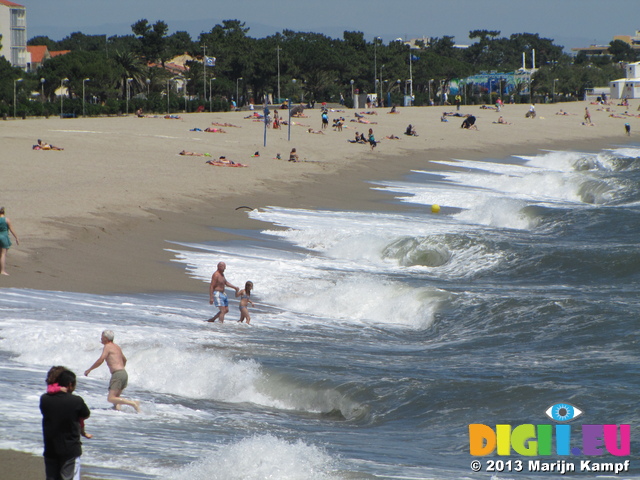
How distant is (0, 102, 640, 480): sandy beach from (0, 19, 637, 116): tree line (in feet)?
46.6

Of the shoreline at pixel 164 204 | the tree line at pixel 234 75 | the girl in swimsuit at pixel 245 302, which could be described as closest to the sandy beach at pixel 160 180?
the shoreline at pixel 164 204

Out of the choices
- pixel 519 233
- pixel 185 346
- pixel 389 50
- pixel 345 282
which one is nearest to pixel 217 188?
pixel 519 233

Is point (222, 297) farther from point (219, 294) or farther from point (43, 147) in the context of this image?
point (43, 147)

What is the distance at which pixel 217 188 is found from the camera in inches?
1087

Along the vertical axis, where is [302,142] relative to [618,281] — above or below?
above

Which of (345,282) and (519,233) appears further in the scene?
(519,233)

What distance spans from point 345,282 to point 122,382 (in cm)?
806

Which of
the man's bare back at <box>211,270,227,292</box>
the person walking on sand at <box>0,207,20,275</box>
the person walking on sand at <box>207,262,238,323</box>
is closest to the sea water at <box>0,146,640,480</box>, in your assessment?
the person walking on sand at <box>207,262,238,323</box>

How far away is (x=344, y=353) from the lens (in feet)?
41.0

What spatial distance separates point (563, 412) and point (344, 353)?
11.6 feet

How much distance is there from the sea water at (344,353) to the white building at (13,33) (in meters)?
101

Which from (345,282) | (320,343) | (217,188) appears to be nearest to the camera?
(320,343)

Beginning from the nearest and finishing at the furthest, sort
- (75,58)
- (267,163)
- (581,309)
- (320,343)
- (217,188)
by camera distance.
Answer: (320,343) < (581,309) < (217,188) < (267,163) < (75,58)

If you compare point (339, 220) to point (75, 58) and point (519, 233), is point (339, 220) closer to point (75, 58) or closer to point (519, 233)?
point (519, 233)
